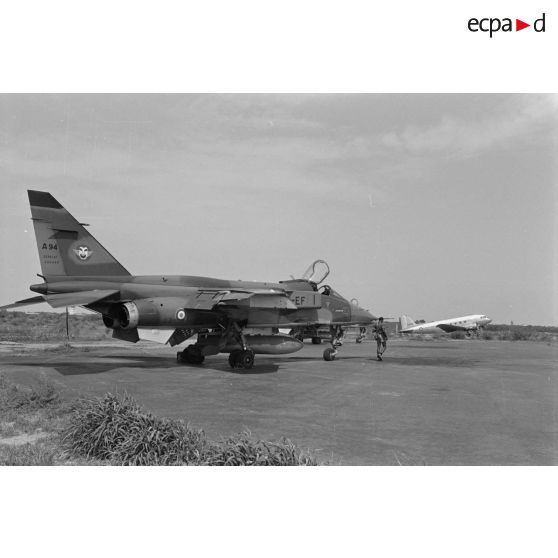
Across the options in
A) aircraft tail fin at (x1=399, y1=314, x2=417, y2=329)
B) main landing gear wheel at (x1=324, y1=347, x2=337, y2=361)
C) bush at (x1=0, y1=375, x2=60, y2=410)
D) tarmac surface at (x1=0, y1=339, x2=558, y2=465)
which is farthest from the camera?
aircraft tail fin at (x1=399, y1=314, x2=417, y2=329)

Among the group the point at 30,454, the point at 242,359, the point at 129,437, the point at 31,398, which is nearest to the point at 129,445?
the point at 129,437

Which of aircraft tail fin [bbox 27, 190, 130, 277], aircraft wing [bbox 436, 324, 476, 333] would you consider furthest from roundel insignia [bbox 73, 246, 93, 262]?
aircraft wing [bbox 436, 324, 476, 333]

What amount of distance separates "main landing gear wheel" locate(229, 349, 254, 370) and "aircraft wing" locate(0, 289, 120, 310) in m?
4.13

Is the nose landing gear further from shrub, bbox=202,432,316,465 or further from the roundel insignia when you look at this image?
shrub, bbox=202,432,316,465

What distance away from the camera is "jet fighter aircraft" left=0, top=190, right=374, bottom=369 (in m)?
13.4

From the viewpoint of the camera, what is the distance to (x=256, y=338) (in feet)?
53.5

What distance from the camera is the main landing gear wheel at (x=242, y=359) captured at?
1527 cm

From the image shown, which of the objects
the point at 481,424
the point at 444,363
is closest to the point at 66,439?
the point at 481,424

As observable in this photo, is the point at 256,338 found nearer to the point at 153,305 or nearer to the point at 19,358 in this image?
the point at 153,305

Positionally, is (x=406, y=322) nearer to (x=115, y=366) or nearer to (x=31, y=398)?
(x=115, y=366)

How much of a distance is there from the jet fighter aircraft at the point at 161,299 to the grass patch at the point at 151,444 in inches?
255

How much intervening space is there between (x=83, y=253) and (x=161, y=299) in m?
2.53

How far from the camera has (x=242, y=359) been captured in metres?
15.3

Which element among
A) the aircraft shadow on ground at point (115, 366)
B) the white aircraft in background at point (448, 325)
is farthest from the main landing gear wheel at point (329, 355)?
the white aircraft in background at point (448, 325)
